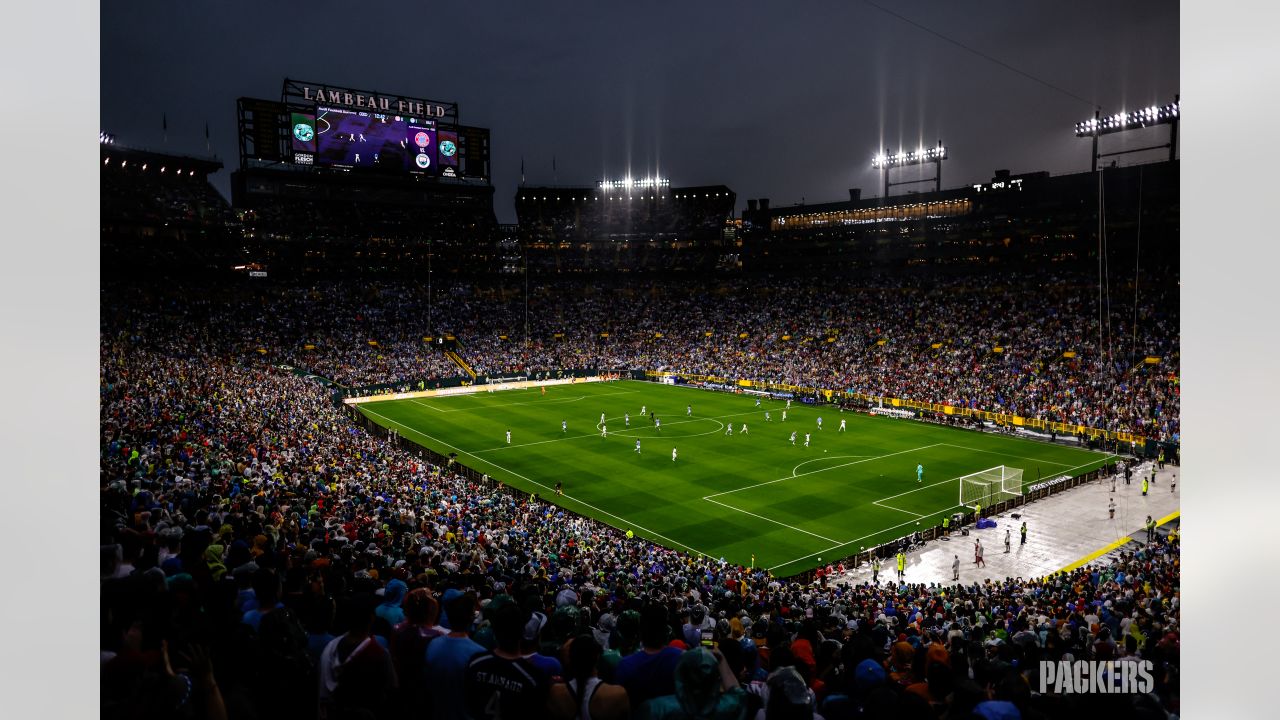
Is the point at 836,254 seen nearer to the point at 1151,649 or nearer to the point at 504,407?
the point at 504,407

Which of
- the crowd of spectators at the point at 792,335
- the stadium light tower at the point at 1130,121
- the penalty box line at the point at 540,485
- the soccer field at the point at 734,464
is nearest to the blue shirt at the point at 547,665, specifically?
the soccer field at the point at 734,464

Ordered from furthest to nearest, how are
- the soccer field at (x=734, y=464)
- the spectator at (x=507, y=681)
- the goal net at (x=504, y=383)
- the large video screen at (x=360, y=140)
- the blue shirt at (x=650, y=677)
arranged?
1. the large video screen at (x=360, y=140)
2. the goal net at (x=504, y=383)
3. the soccer field at (x=734, y=464)
4. the blue shirt at (x=650, y=677)
5. the spectator at (x=507, y=681)

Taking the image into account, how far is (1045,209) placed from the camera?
234 feet

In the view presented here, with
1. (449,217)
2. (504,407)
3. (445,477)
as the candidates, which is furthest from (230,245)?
(445,477)

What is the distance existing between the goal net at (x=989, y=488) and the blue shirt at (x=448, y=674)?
2725 cm

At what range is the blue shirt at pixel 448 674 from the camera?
14.6 ft

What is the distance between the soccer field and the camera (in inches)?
1019

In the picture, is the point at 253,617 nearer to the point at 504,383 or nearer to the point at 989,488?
the point at 989,488

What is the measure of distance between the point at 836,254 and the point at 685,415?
49608 mm

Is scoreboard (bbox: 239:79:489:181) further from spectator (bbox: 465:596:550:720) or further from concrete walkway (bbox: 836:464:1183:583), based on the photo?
spectator (bbox: 465:596:550:720)

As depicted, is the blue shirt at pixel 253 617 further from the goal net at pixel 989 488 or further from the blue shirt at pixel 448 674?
the goal net at pixel 989 488

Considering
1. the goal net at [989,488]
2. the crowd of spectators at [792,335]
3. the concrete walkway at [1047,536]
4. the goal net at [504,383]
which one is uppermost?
the crowd of spectators at [792,335]

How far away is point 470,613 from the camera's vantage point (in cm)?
491

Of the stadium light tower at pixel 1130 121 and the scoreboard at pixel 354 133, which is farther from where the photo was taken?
the scoreboard at pixel 354 133
